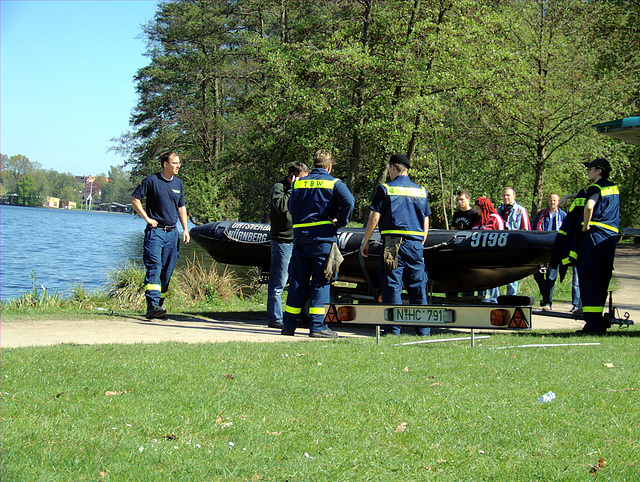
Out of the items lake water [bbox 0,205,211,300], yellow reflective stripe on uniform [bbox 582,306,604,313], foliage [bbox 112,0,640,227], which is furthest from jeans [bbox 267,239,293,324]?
foliage [bbox 112,0,640,227]

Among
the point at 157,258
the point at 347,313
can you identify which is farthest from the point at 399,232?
the point at 157,258

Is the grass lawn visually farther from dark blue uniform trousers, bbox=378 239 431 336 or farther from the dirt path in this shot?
dark blue uniform trousers, bbox=378 239 431 336

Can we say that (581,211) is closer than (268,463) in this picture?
No

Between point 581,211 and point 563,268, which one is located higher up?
point 581,211

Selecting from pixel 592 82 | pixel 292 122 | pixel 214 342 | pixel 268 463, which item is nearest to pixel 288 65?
pixel 292 122

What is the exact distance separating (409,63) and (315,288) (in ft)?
52.1

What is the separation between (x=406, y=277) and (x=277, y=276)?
198cm

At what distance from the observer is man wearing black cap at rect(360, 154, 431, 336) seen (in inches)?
320

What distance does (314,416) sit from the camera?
4309 millimetres

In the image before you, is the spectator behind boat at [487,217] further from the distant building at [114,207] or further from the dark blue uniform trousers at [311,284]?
the distant building at [114,207]

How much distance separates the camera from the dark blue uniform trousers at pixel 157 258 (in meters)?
9.50

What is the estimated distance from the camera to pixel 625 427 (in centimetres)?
416

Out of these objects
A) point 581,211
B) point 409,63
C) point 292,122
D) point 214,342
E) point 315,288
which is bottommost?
point 214,342

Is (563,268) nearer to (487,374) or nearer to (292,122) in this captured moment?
(487,374)
